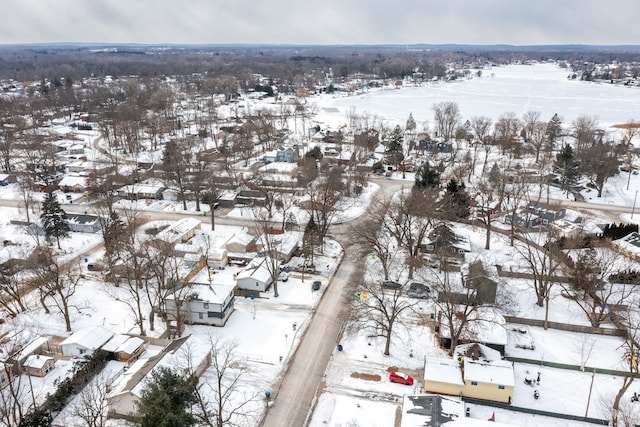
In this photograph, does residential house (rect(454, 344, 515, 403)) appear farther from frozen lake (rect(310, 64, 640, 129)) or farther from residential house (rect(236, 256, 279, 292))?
frozen lake (rect(310, 64, 640, 129))

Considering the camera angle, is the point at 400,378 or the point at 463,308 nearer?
the point at 400,378

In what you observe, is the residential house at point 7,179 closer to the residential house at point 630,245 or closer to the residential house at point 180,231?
the residential house at point 180,231

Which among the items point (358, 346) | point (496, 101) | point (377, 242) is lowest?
point (358, 346)

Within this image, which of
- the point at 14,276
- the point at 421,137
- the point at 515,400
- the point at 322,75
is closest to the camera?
the point at 515,400

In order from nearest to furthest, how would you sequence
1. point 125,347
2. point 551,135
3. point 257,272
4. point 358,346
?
1. point 125,347
2. point 358,346
3. point 257,272
4. point 551,135

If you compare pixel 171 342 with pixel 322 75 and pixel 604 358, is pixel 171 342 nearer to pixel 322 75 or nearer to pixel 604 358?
pixel 604 358

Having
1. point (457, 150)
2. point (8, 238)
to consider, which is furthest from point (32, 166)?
point (457, 150)

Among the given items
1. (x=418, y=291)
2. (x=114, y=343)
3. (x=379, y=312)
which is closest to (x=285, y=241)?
(x=379, y=312)

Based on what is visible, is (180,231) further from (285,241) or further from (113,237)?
(285,241)
